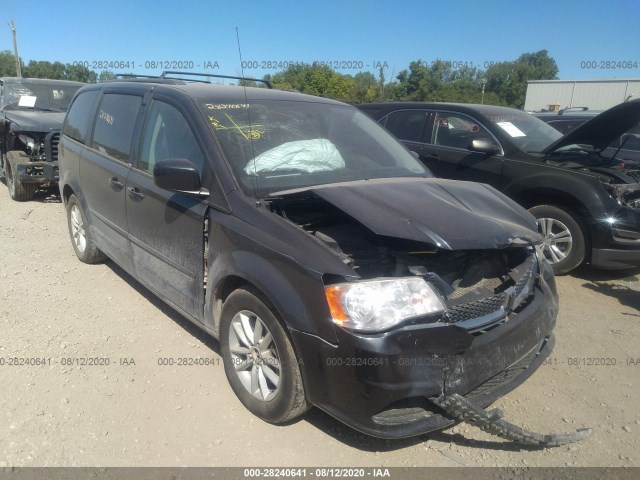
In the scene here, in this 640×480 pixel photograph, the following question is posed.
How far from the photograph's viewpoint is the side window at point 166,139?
10.8ft

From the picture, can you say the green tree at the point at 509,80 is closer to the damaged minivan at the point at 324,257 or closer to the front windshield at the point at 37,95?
the front windshield at the point at 37,95

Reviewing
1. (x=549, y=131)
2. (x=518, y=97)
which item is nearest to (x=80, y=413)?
(x=549, y=131)

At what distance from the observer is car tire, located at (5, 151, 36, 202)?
26.8 ft

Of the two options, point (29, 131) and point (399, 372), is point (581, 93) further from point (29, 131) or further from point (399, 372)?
point (399, 372)

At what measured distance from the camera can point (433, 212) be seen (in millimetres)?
2656

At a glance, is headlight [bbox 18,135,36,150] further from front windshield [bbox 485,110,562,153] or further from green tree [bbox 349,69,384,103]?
front windshield [bbox 485,110,562,153]

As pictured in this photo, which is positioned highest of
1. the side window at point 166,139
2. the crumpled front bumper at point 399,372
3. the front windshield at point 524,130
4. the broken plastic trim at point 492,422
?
the front windshield at point 524,130

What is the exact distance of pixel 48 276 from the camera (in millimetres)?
5035

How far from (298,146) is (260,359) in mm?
1493

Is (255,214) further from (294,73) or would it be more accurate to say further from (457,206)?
(294,73)

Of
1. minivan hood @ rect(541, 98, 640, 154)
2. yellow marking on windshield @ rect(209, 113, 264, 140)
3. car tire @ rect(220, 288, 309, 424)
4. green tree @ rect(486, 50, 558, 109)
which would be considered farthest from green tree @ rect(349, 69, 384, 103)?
green tree @ rect(486, 50, 558, 109)

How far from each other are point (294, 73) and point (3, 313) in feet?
37.3

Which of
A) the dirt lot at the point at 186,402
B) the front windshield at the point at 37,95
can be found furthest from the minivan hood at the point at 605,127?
the front windshield at the point at 37,95

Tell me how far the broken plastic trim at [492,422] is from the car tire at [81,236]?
387cm
